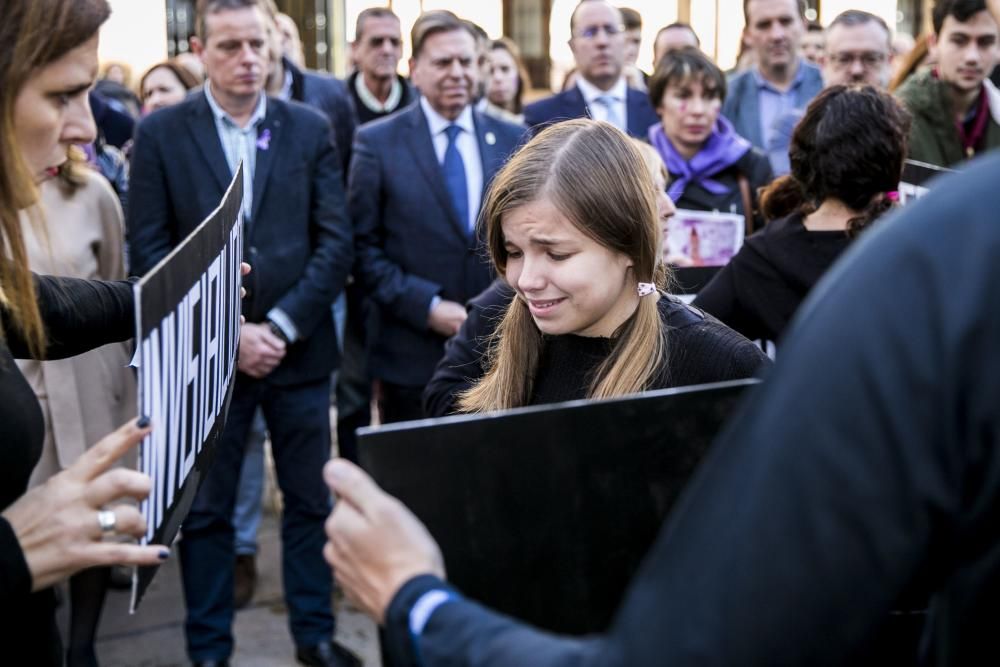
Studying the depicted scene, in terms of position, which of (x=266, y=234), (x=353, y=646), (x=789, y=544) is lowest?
(x=353, y=646)

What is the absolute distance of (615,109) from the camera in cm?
605

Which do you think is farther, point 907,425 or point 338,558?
point 338,558

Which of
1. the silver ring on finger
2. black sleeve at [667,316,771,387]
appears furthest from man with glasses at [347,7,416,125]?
the silver ring on finger

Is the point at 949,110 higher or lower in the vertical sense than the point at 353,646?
higher

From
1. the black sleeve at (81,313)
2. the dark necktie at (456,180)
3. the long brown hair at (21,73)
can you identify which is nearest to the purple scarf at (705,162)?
the dark necktie at (456,180)

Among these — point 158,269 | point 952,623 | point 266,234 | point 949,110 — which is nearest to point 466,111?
point 266,234

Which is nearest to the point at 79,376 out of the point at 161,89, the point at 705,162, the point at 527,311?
the point at 527,311

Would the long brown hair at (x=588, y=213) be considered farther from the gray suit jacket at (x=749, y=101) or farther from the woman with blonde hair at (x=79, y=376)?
the gray suit jacket at (x=749, y=101)

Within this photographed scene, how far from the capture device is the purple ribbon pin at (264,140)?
14.3 ft

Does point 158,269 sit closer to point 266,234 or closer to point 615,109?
point 266,234

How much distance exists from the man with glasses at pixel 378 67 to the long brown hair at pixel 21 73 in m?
4.53

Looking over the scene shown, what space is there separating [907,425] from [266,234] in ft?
11.9

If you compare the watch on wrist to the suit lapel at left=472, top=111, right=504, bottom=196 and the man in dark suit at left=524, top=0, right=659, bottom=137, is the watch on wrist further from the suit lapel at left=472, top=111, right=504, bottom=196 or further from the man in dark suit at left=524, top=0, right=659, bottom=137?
the man in dark suit at left=524, top=0, right=659, bottom=137

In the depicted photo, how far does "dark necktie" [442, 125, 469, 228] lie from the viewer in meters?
4.70
